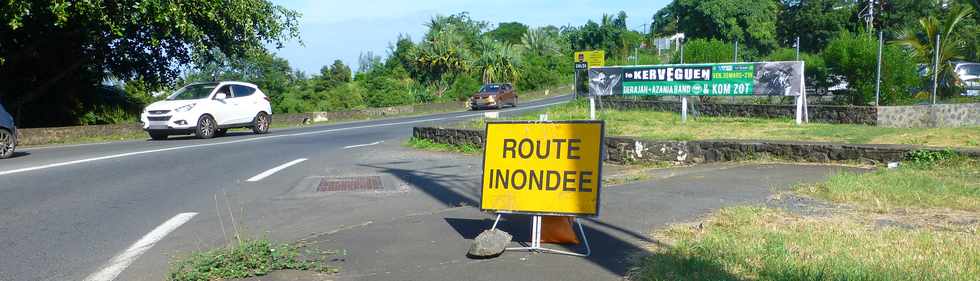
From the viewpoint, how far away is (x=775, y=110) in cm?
Answer: 1970

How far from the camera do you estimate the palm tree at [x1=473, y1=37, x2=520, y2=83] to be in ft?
195

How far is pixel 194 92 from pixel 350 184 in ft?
38.6

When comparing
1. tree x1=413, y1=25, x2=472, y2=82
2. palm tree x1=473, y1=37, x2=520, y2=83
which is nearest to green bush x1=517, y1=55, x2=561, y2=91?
palm tree x1=473, y1=37, x2=520, y2=83

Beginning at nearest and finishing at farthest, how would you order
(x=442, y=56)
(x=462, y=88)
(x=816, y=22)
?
(x=462, y=88) → (x=816, y=22) → (x=442, y=56)

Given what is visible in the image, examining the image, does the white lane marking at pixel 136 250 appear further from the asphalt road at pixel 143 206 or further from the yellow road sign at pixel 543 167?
the yellow road sign at pixel 543 167

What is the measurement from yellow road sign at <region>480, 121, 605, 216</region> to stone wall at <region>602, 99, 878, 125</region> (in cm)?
1306

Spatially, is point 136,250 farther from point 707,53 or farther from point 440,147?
point 707,53

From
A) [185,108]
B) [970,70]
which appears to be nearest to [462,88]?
[970,70]

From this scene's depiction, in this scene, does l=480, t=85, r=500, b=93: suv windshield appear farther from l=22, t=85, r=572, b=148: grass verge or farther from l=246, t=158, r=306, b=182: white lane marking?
l=246, t=158, r=306, b=182: white lane marking

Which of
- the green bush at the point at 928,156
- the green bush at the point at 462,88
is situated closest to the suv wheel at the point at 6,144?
the green bush at the point at 928,156

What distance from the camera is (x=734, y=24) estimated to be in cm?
5841

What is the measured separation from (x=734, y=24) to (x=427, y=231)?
2191 inches

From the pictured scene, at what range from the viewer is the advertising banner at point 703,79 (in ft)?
58.7

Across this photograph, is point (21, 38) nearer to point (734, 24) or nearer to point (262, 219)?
point (262, 219)
